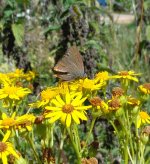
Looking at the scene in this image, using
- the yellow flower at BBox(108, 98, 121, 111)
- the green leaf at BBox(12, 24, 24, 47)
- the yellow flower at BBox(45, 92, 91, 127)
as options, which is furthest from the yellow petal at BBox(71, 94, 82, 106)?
the green leaf at BBox(12, 24, 24, 47)

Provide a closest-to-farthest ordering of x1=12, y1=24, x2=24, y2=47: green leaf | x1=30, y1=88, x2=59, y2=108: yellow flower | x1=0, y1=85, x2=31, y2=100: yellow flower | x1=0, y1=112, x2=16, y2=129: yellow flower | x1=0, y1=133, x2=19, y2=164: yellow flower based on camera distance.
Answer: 1. x1=0, y1=133, x2=19, y2=164: yellow flower
2. x1=0, y1=112, x2=16, y2=129: yellow flower
3. x1=30, y1=88, x2=59, y2=108: yellow flower
4. x1=0, y1=85, x2=31, y2=100: yellow flower
5. x1=12, y1=24, x2=24, y2=47: green leaf

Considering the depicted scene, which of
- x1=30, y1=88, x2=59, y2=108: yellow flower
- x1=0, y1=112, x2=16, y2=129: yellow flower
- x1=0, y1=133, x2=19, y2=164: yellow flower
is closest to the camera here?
x1=0, y1=133, x2=19, y2=164: yellow flower

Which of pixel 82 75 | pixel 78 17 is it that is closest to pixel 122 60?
pixel 78 17

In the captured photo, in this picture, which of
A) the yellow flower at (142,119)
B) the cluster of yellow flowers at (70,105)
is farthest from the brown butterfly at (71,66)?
the yellow flower at (142,119)

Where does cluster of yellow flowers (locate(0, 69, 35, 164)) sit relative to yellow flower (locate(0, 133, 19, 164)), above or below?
above

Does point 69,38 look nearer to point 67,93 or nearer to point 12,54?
point 12,54

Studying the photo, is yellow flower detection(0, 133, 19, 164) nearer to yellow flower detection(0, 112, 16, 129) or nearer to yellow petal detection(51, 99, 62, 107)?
yellow flower detection(0, 112, 16, 129)
